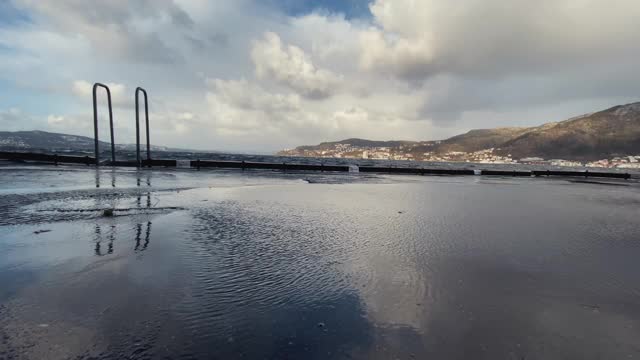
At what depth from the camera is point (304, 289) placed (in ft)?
18.9

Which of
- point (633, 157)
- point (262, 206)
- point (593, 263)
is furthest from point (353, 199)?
point (633, 157)

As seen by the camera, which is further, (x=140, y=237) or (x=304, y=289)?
(x=140, y=237)

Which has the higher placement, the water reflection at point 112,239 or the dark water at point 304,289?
the water reflection at point 112,239

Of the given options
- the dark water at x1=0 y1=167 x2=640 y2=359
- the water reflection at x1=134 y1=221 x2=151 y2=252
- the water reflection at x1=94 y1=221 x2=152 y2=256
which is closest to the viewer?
the dark water at x1=0 y1=167 x2=640 y2=359

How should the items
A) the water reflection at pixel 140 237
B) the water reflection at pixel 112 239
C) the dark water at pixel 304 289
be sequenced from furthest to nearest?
the water reflection at pixel 140 237, the water reflection at pixel 112 239, the dark water at pixel 304 289

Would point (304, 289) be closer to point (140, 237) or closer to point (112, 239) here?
point (140, 237)

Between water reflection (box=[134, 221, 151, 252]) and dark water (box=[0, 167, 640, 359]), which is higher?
water reflection (box=[134, 221, 151, 252])

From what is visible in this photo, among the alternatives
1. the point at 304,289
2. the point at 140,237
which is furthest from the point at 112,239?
the point at 304,289

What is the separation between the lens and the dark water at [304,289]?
406 cm

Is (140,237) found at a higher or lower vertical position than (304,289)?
higher

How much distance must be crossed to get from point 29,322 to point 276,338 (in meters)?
3.03

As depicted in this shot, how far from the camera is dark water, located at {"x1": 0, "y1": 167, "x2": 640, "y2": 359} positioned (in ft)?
13.3

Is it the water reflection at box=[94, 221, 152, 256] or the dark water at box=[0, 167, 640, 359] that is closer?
the dark water at box=[0, 167, 640, 359]

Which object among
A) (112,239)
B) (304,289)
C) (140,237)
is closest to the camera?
(304,289)
